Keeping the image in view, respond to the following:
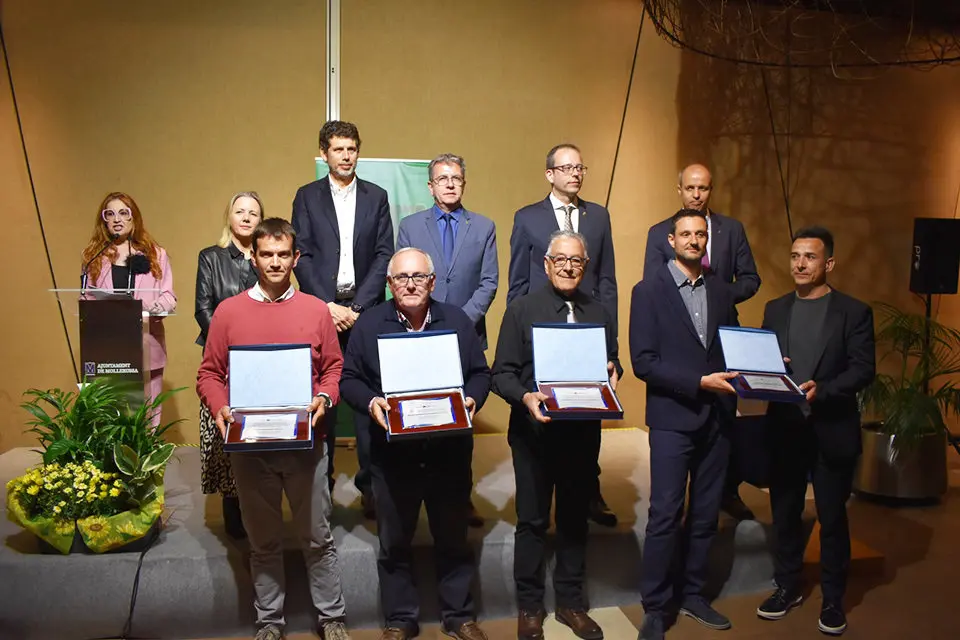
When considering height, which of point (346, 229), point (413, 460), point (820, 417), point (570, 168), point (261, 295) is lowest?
point (413, 460)

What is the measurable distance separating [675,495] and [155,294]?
2528mm

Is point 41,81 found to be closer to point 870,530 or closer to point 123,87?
point 123,87

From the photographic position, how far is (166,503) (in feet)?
12.8

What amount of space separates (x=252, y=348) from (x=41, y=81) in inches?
131

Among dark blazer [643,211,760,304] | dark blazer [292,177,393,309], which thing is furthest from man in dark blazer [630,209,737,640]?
dark blazer [292,177,393,309]

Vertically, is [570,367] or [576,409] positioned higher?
[570,367]

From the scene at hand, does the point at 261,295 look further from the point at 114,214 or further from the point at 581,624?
the point at 581,624

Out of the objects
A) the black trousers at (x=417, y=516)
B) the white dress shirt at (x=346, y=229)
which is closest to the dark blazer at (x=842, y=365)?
the black trousers at (x=417, y=516)

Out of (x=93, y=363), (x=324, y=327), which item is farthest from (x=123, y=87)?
(x=324, y=327)

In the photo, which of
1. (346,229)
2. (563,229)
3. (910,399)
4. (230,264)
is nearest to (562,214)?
(563,229)

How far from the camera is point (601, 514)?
3713 mm

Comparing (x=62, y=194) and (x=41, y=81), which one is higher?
(x=41, y=81)

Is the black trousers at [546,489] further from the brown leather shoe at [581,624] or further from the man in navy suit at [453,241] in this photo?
the man in navy suit at [453,241]

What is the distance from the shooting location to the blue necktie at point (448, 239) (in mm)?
3676
